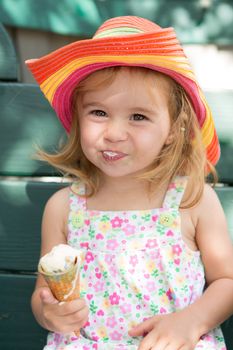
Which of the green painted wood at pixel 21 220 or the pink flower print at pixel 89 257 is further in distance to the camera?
the green painted wood at pixel 21 220

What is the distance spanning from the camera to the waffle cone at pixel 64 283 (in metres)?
2.07

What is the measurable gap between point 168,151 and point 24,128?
0.64 m

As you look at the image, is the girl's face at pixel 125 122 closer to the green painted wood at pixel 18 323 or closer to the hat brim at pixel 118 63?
the hat brim at pixel 118 63

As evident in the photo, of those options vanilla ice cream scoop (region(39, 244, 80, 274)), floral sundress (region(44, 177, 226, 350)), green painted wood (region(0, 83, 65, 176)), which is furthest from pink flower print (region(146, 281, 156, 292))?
green painted wood (region(0, 83, 65, 176))

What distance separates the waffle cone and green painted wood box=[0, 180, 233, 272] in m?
0.75

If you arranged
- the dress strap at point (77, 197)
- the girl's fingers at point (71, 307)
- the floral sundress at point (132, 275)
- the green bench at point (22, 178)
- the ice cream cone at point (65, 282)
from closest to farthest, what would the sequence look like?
the ice cream cone at point (65, 282), the girl's fingers at point (71, 307), the floral sundress at point (132, 275), the dress strap at point (77, 197), the green bench at point (22, 178)

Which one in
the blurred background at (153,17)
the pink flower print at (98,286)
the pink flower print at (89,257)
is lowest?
the pink flower print at (98,286)

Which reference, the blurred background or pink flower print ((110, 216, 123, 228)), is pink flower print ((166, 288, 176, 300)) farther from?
the blurred background

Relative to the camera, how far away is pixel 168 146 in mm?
2529

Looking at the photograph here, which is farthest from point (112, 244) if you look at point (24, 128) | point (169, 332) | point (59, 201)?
point (24, 128)

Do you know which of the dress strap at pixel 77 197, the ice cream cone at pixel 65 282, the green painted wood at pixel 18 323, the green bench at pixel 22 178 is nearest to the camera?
the ice cream cone at pixel 65 282

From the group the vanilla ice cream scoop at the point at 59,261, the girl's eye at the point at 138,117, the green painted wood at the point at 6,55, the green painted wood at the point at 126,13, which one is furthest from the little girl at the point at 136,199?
the green painted wood at the point at 126,13

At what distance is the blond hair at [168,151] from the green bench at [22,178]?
18cm

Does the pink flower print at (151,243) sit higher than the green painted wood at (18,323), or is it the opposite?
the pink flower print at (151,243)
